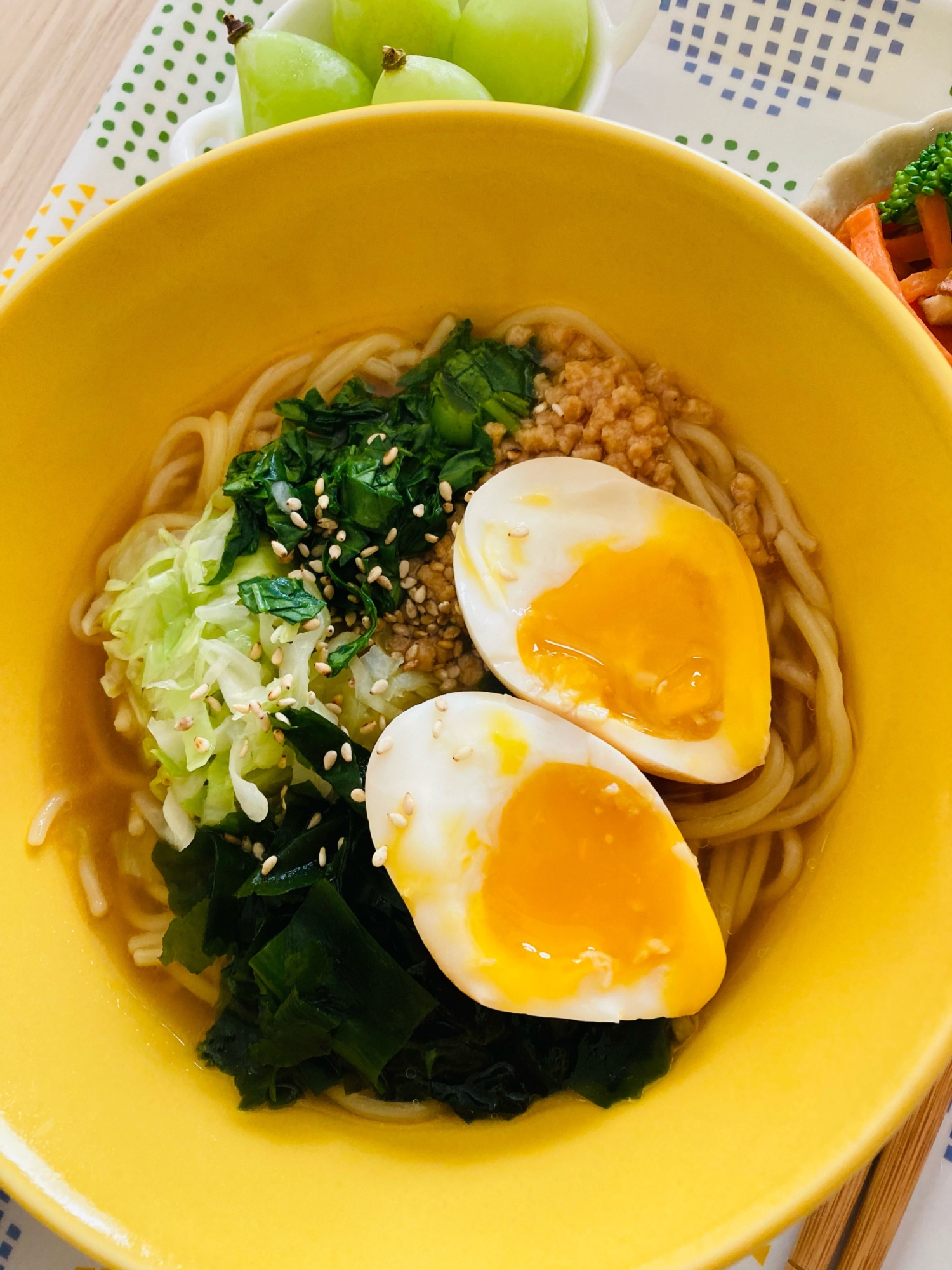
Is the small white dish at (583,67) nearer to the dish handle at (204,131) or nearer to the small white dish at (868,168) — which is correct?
the dish handle at (204,131)

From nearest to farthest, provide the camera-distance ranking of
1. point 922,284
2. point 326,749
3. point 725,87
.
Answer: point 326,749 < point 922,284 < point 725,87

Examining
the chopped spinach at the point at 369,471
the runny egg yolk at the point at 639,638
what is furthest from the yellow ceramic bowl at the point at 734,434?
the runny egg yolk at the point at 639,638

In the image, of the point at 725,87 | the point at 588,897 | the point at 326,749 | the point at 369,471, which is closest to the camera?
the point at 588,897

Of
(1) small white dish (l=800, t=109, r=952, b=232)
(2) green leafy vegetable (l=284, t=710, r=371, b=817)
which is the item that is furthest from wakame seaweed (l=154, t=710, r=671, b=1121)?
(1) small white dish (l=800, t=109, r=952, b=232)

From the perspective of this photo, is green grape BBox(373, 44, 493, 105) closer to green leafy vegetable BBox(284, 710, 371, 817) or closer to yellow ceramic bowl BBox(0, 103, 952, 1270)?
yellow ceramic bowl BBox(0, 103, 952, 1270)

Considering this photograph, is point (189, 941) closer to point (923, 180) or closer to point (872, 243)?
point (872, 243)

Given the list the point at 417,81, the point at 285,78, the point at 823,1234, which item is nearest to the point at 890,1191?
the point at 823,1234

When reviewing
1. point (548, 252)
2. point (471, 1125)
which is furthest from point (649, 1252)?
point (548, 252)
